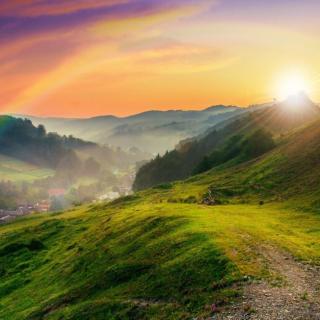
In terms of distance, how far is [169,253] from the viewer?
191 feet

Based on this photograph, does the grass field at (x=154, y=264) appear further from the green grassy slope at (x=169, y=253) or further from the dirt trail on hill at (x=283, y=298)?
the dirt trail on hill at (x=283, y=298)

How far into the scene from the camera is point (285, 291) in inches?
1614

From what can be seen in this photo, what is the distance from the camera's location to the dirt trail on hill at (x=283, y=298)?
36719 mm

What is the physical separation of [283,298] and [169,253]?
20.8 meters

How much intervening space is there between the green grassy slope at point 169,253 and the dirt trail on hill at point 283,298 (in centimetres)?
142

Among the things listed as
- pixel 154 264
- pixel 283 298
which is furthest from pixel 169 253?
pixel 283 298

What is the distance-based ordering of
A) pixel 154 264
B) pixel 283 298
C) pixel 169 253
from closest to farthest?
pixel 283 298
pixel 154 264
pixel 169 253

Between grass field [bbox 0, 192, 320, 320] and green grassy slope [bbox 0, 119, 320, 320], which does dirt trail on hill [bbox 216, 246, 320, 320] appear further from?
grass field [bbox 0, 192, 320, 320]

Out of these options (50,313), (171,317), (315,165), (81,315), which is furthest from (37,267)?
(315,165)

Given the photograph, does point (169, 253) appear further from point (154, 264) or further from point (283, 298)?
point (283, 298)

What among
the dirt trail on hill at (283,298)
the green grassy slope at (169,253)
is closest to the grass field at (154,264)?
the green grassy slope at (169,253)

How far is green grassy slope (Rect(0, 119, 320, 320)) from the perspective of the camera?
152 ft

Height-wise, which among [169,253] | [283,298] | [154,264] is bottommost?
[283,298]

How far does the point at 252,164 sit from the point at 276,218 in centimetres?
6419
